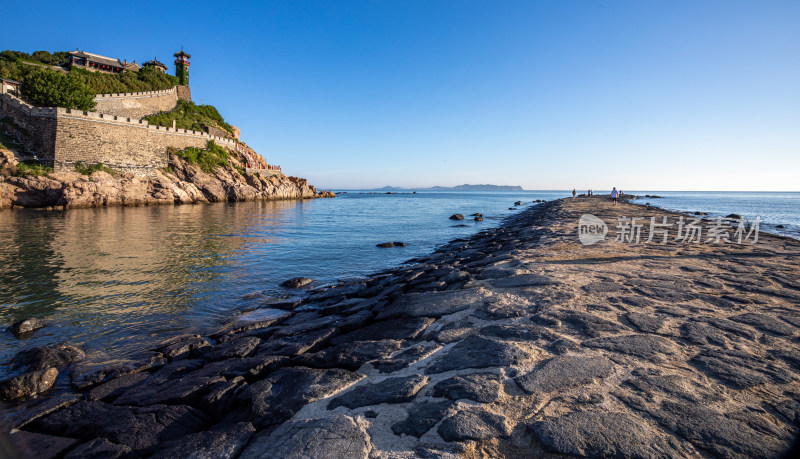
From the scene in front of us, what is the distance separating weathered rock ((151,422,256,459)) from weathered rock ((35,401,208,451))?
0.32m

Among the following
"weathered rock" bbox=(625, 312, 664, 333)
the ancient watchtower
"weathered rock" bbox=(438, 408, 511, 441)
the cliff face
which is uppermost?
the ancient watchtower

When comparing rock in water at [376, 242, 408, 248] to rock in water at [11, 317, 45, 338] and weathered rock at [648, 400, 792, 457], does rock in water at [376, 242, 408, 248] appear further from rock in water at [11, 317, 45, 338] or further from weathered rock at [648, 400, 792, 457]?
weathered rock at [648, 400, 792, 457]

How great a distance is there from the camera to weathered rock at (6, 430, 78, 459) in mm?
3377

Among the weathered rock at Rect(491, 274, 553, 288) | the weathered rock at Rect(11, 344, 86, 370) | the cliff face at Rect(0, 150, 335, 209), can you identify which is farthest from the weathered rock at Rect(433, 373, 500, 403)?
the cliff face at Rect(0, 150, 335, 209)

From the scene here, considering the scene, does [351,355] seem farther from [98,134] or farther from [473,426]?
[98,134]

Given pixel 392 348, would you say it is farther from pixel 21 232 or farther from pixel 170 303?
pixel 21 232

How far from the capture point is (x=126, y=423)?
12.0ft

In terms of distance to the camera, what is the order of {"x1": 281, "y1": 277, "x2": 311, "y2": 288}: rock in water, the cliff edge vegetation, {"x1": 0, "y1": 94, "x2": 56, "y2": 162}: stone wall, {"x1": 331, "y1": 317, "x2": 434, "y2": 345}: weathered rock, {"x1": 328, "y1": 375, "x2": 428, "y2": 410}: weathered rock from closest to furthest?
{"x1": 328, "y1": 375, "x2": 428, "y2": 410}: weathered rock → {"x1": 331, "y1": 317, "x2": 434, "y2": 345}: weathered rock → {"x1": 281, "y1": 277, "x2": 311, "y2": 288}: rock in water → the cliff edge vegetation → {"x1": 0, "y1": 94, "x2": 56, "y2": 162}: stone wall

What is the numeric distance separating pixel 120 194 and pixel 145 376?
133 feet

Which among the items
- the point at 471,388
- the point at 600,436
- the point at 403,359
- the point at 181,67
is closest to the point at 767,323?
the point at 600,436

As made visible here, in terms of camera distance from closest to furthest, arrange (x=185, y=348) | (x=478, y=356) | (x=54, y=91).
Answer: (x=478, y=356) → (x=185, y=348) → (x=54, y=91)

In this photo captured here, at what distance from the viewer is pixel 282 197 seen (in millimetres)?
63094

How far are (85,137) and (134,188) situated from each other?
6.89 meters

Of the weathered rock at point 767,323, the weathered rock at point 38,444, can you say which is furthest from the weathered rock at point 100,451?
the weathered rock at point 767,323
